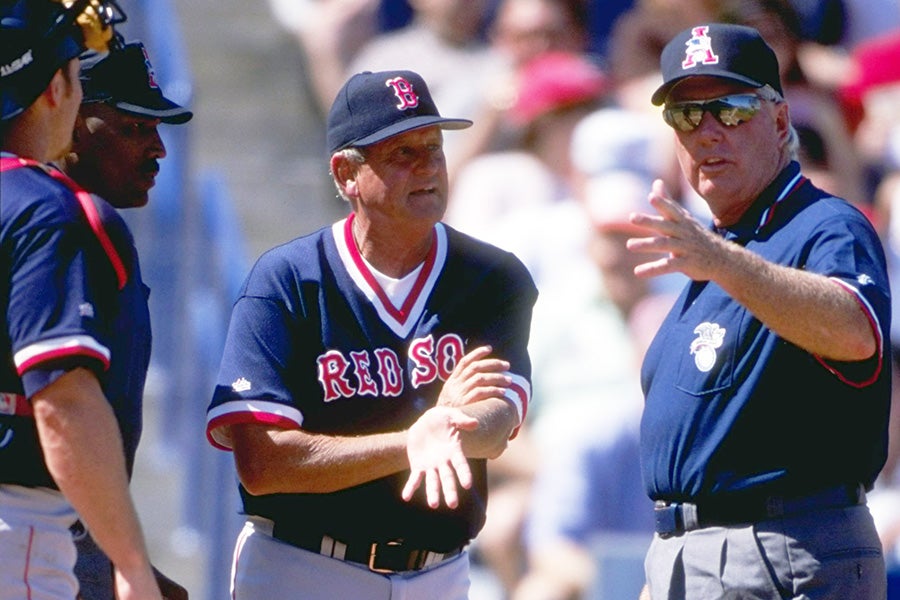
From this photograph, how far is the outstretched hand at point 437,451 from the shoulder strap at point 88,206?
2.79 feet

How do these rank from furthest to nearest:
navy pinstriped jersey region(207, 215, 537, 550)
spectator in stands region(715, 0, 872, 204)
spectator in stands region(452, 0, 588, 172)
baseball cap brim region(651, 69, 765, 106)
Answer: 1. spectator in stands region(452, 0, 588, 172)
2. spectator in stands region(715, 0, 872, 204)
3. navy pinstriped jersey region(207, 215, 537, 550)
4. baseball cap brim region(651, 69, 765, 106)

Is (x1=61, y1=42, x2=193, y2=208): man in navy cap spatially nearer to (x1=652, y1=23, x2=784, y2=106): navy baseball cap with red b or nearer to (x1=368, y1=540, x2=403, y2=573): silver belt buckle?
(x1=368, y1=540, x2=403, y2=573): silver belt buckle

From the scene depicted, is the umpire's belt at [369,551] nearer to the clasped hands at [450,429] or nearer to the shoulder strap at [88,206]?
the clasped hands at [450,429]

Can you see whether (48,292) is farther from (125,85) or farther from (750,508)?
(750,508)

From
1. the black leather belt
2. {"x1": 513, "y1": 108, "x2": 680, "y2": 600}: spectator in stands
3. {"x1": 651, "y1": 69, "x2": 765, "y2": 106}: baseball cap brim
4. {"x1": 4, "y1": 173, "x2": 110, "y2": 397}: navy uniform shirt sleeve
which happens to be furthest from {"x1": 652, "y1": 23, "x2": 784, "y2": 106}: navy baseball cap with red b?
{"x1": 513, "y1": 108, "x2": 680, "y2": 600}: spectator in stands

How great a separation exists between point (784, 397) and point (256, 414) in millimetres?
1276

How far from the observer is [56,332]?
132 inches

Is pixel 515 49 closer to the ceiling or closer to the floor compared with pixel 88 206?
closer to the ceiling

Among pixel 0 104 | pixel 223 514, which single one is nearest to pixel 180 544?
pixel 223 514

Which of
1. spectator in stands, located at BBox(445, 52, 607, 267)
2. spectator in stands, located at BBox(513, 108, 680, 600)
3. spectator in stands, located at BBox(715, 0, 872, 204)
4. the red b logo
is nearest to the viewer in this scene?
the red b logo

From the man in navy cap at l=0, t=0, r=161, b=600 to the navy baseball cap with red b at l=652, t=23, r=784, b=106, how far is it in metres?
1.42

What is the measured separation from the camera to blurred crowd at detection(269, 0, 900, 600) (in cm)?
705

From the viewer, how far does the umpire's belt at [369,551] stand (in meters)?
4.34

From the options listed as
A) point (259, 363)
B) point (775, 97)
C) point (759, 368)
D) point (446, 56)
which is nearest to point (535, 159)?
point (446, 56)
